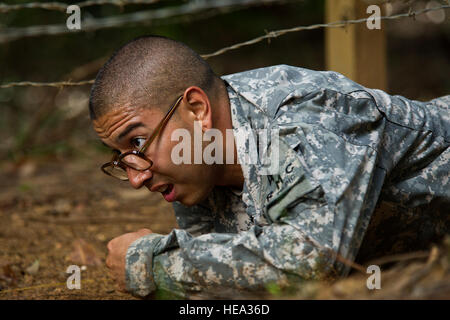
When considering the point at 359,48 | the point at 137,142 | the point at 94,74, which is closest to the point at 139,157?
the point at 137,142

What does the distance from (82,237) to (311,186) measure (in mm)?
2089

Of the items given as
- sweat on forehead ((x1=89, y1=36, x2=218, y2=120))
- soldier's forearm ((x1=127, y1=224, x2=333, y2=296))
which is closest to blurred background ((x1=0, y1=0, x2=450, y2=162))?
sweat on forehead ((x1=89, y1=36, x2=218, y2=120))

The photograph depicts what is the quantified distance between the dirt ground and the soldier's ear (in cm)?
69

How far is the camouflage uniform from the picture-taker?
6.29 feet

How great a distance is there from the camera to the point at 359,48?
3488 millimetres

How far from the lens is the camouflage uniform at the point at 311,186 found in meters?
1.92

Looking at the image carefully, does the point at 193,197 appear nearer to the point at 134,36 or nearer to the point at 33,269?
the point at 33,269

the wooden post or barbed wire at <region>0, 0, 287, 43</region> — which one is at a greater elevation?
barbed wire at <region>0, 0, 287, 43</region>

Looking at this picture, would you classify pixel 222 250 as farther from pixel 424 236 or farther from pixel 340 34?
pixel 340 34

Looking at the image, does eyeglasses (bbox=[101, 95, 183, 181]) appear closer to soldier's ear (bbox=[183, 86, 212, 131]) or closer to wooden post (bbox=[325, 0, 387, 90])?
soldier's ear (bbox=[183, 86, 212, 131])

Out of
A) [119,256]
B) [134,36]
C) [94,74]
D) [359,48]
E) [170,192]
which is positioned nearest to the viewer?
[119,256]

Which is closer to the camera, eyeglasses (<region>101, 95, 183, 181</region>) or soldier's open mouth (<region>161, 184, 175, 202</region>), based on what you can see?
eyeglasses (<region>101, 95, 183, 181</region>)

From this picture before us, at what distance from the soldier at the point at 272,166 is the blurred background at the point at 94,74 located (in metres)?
0.43

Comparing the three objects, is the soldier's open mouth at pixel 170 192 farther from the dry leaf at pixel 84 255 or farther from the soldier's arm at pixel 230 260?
the dry leaf at pixel 84 255
